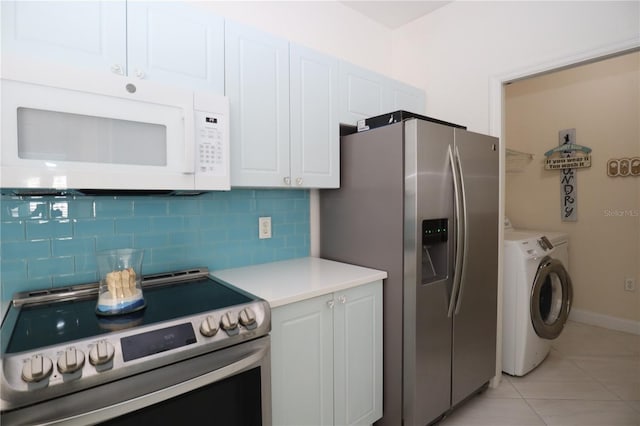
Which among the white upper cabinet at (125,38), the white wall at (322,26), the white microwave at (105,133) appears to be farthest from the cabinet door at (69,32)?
the white wall at (322,26)

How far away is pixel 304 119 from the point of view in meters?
1.81

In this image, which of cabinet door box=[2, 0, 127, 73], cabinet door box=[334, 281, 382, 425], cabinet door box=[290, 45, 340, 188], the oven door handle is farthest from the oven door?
cabinet door box=[2, 0, 127, 73]

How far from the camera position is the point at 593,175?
3.31 meters

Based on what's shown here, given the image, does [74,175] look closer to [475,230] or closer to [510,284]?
[475,230]

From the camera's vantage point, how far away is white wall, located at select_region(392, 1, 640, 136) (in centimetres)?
187

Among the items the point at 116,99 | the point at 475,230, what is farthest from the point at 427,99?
the point at 116,99

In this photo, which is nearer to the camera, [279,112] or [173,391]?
[173,391]

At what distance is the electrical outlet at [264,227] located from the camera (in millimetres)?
2014

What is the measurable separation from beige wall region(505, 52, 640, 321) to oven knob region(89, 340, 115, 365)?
13.3ft

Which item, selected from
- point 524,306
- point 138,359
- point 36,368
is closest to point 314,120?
point 138,359

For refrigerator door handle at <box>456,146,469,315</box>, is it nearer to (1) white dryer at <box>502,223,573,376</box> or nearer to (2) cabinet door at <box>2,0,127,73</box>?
(1) white dryer at <box>502,223,573,376</box>

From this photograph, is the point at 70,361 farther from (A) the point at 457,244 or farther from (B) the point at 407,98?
(B) the point at 407,98

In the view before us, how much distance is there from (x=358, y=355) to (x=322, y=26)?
215cm

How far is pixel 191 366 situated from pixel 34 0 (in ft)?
4.23
